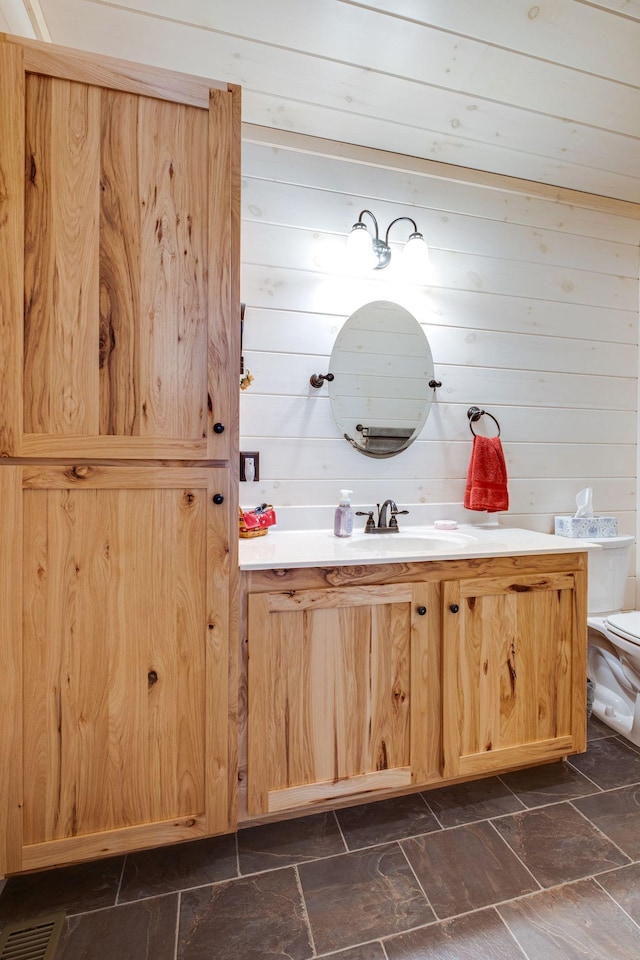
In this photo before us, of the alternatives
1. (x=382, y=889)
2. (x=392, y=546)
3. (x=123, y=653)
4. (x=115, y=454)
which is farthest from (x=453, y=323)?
(x=382, y=889)

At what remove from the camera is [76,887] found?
1214 mm

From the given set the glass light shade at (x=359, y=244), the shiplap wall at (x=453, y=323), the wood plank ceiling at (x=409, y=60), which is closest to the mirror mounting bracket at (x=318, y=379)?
the shiplap wall at (x=453, y=323)

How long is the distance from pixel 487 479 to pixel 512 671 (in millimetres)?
769

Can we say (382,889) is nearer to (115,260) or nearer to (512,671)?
(512,671)

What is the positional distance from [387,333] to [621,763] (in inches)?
72.5

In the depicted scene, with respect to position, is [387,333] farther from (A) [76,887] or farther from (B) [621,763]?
(A) [76,887]

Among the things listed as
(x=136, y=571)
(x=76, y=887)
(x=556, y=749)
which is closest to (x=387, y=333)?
(x=136, y=571)

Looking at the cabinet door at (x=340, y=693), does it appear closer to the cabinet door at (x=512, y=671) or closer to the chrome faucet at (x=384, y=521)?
the cabinet door at (x=512, y=671)

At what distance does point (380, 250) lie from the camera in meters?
1.89

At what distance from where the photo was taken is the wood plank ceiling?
1344 mm

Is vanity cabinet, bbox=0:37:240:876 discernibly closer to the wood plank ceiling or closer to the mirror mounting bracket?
the wood plank ceiling

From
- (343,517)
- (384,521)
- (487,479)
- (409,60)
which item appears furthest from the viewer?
(487,479)

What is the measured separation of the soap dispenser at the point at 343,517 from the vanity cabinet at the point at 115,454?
59 cm

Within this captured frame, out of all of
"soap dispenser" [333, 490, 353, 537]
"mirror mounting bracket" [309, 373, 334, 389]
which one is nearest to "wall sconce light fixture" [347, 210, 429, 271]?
"mirror mounting bracket" [309, 373, 334, 389]
